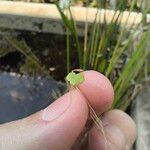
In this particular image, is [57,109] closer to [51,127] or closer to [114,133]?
[51,127]

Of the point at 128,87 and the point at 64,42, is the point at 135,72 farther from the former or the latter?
the point at 64,42

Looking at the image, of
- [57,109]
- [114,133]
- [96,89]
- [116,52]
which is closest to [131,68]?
[116,52]

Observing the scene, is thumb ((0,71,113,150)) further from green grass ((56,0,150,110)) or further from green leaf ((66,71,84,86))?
green grass ((56,0,150,110))

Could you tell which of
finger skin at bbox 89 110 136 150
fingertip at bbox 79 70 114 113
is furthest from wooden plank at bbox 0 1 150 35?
fingertip at bbox 79 70 114 113

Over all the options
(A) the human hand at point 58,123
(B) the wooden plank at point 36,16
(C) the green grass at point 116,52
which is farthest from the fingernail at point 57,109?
(B) the wooden plank at point 36,16

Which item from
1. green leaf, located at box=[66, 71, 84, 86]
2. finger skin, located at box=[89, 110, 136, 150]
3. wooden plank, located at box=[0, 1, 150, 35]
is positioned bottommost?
finger skin, located at box=[89, 110, 136, 150]

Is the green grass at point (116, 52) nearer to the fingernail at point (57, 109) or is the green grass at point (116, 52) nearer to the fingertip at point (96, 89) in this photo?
the fingertip at point (96, 89)
